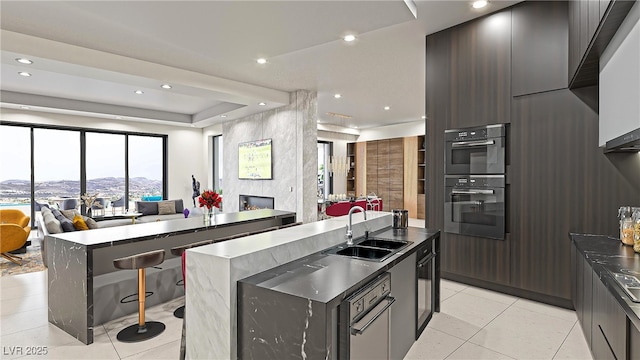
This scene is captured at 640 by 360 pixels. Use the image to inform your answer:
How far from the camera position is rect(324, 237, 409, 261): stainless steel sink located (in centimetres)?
241

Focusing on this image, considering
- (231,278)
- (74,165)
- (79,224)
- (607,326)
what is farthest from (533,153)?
(74,165)

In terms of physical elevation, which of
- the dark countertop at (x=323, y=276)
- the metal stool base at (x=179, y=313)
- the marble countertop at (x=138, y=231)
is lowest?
the metal stool base at (x=179, y=313)

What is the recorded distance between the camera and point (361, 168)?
1126 cm

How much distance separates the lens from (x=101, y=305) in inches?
117

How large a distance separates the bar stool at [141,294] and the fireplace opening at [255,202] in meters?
4.54

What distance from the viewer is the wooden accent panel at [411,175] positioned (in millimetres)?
9703

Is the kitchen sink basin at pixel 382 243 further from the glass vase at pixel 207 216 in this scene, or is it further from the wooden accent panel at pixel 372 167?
the wooden accent panel at pixel 372 167

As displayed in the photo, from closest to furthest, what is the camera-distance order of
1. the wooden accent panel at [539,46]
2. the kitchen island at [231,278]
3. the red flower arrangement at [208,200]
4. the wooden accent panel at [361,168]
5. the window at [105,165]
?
the kitchen island at [231,278], the wooden accent panel at [539,46], the red flower arrangement at [208,200], the window at [105,165], the wooden accent panel at [361,168]

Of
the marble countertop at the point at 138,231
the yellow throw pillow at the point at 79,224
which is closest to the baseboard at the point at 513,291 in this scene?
the marble countertop at the point at 138,231

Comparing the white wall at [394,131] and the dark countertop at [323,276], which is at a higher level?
the white wall at [394,131]

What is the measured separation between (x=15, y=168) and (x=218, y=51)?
6.79 meters

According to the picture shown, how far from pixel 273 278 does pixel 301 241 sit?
17.6 inches

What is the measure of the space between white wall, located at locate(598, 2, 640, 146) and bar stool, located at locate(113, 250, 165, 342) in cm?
339

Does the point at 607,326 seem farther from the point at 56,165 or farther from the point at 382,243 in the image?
the point at 56,165
